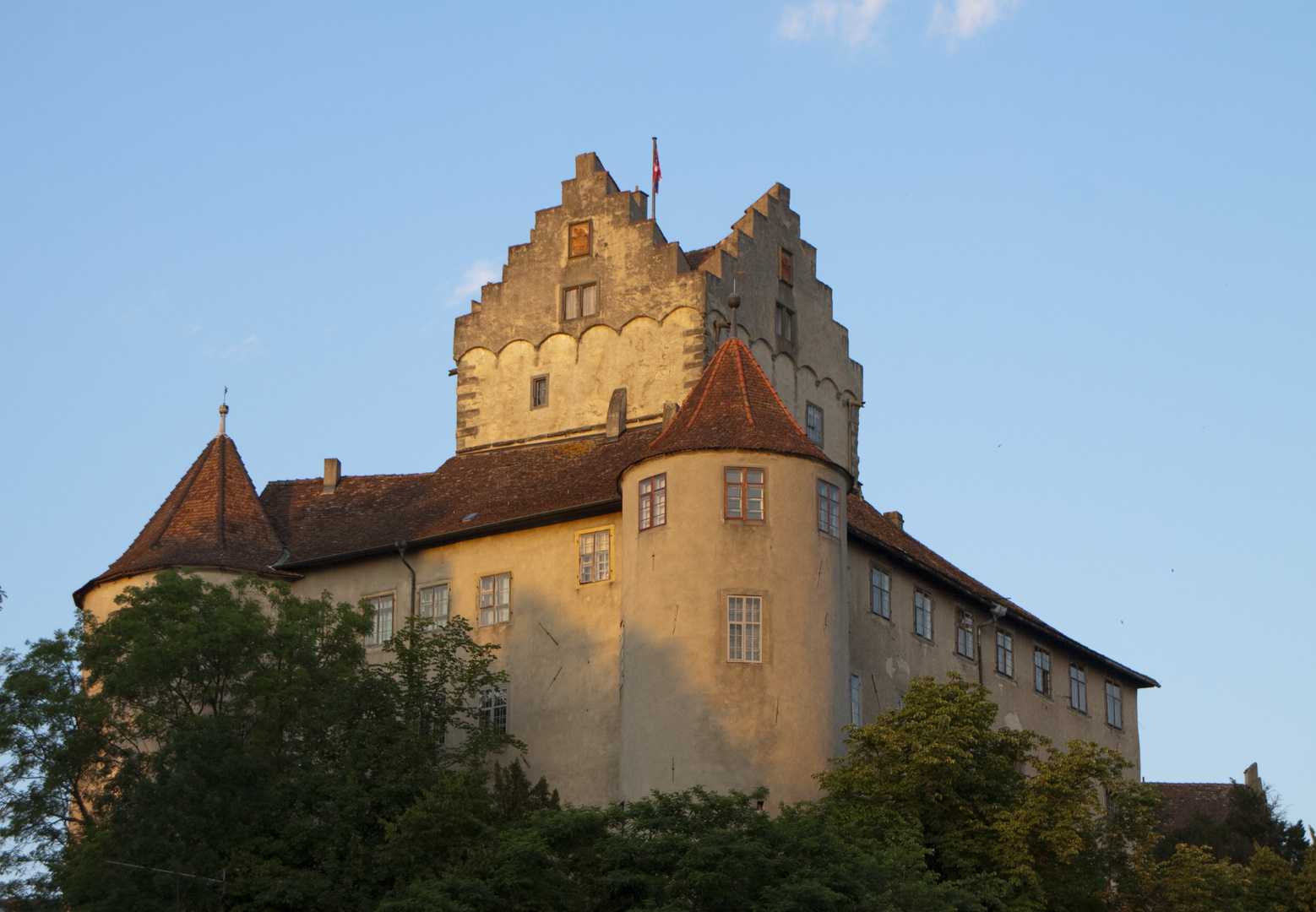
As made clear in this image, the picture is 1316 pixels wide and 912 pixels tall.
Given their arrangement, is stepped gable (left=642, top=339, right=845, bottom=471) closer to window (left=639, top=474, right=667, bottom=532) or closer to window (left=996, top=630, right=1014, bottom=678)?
window (left=639, top=474, right=667, bottom=532)

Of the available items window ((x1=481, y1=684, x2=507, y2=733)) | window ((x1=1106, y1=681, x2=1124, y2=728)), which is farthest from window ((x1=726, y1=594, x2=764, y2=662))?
window ((x1=1106, y1=681, x2=1124, y2=728))

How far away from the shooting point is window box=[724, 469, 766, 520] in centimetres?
3962

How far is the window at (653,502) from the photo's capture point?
40156mm

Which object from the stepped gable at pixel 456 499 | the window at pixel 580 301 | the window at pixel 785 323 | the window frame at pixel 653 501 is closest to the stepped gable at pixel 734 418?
the window frame at pixel 653 501

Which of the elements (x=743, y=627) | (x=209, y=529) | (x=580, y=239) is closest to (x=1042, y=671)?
(x=743, y=627)

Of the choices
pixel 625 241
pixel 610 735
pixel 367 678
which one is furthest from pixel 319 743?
pixel 625 241

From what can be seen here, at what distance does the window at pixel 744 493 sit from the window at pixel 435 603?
822 centimetres

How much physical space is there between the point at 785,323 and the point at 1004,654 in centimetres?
1025

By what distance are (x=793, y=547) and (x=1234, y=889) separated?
1165 centimetres

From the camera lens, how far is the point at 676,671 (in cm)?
3862

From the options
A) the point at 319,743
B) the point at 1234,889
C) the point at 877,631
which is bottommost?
the point at 1234,889

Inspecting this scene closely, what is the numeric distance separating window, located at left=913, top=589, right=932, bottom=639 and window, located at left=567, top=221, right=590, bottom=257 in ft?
41.9

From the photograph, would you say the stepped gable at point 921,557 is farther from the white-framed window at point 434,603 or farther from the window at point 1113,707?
the white-framed window at point 434,603

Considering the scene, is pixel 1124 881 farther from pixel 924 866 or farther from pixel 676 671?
pixel 676 671
